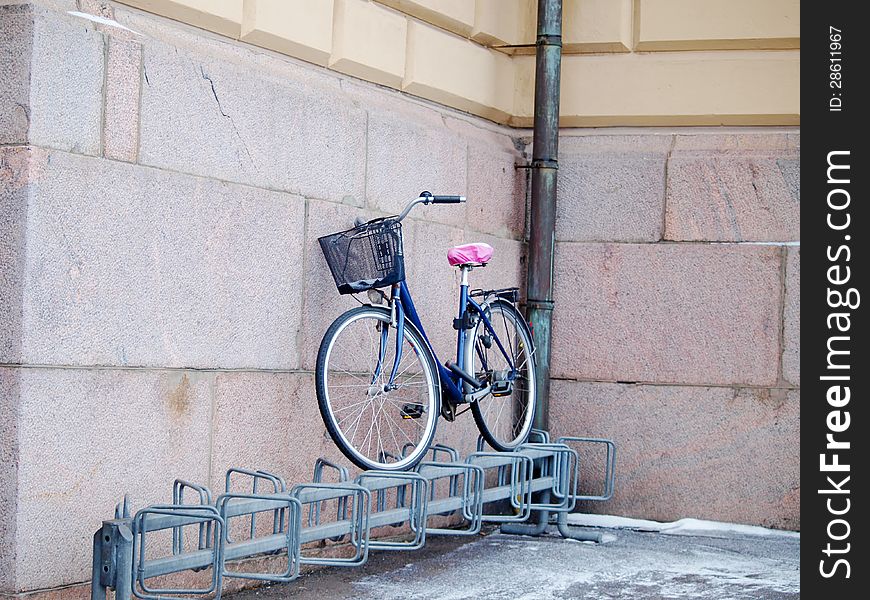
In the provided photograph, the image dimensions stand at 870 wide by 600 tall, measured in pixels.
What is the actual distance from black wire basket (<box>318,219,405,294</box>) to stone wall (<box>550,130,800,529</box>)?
1.78 m

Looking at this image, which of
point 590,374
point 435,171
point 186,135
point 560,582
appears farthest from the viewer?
point 590,374

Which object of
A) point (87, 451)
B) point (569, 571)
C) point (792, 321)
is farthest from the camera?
point (792, 321)

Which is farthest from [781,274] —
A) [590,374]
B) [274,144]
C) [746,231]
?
[274,144]

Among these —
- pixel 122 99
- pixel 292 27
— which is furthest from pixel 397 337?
pixel 122 99

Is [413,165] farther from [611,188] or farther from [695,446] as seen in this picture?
[695,446]

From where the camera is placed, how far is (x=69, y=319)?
4105 millimetres

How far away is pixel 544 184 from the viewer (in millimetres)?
6484

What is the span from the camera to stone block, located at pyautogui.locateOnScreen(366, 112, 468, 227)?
222 inches

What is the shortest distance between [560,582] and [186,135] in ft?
7.45

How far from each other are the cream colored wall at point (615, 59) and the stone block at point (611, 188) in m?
0.13

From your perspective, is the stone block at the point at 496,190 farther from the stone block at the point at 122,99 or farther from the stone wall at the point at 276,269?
the stone block at the point at 122,99

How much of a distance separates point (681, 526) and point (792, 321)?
1160mm

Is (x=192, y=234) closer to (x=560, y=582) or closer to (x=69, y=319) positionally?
(x=69, y=319)

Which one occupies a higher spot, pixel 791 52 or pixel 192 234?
pixel 791 52
